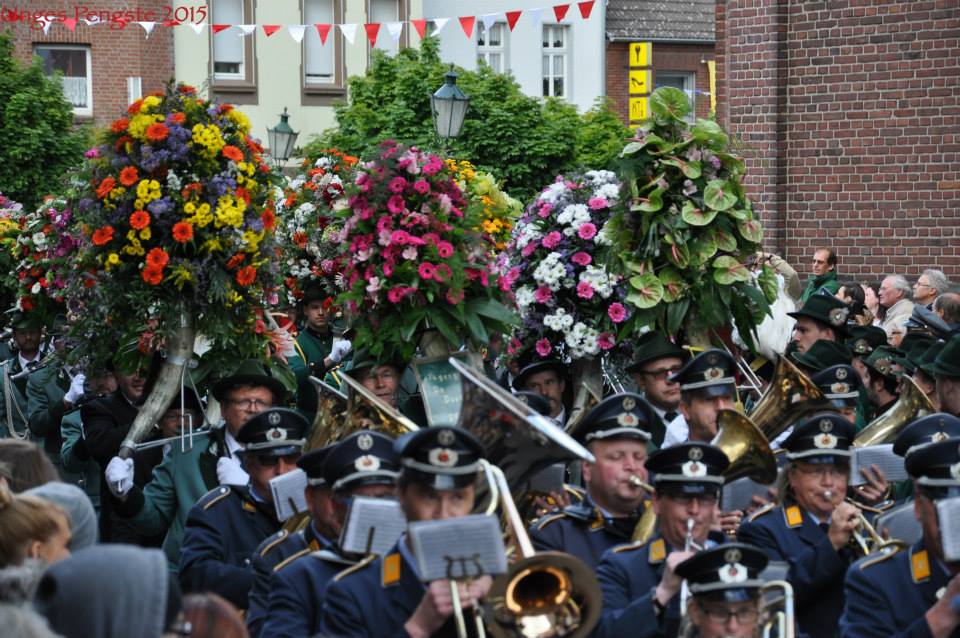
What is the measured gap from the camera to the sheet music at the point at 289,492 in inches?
262

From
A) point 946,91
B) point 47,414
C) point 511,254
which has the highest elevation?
point 946,91

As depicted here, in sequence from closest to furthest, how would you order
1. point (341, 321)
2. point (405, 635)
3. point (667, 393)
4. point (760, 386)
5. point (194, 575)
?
1. point (405, 635)
2. point (194, 575)
3. point (667, 393)
4. point (760, 386)
5. point (341, 321)

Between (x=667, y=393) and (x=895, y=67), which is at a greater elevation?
(x=895, y=67)

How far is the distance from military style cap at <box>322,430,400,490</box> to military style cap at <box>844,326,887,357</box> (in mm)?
5217

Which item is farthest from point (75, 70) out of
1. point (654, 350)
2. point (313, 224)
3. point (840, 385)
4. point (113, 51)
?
point (840, 385)

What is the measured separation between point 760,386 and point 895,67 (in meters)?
7.33

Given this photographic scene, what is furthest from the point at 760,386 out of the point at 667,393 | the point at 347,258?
the point at 347,258

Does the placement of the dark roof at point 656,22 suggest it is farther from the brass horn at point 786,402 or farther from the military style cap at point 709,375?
the military style cap at point 709,375

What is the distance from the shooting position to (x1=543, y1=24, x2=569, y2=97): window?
3959 cm

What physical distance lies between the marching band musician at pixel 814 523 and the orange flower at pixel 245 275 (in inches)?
133

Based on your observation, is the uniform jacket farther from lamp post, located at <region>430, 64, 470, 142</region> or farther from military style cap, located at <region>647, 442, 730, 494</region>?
lamp post, located at <region>430, 64, 470, 142</region>

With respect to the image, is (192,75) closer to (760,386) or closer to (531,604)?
(760,386)

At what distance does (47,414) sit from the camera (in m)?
12.4

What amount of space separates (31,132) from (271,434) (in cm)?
2468
